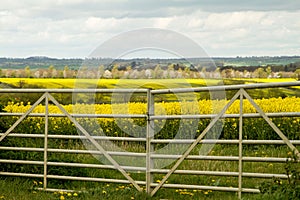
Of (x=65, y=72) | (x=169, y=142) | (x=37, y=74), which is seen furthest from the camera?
(x=37, y=74)

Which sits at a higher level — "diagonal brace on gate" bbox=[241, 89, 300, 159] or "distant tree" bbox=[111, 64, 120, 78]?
"distant tree" bbox=[111, 64, 120, 78]

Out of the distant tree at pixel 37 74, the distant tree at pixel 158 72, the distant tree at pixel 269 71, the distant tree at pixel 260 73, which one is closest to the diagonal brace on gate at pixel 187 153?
the distant tree at pixel 158 72

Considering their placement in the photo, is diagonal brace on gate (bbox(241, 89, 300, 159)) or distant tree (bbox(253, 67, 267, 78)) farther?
distant tree (bbox(253, 67, 267, 78))

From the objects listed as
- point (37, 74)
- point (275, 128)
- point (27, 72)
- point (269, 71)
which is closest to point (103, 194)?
point (275, 128)

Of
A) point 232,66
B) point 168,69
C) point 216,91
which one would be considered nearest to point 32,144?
point 216,91

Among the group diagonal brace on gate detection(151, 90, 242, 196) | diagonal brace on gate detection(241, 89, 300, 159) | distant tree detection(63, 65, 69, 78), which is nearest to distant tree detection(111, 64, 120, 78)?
distant tree detection(63, 65, 69, 78)

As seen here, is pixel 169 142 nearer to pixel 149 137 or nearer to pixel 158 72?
pixel 149 137

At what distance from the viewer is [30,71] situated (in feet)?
91.6

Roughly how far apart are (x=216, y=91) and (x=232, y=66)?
12.7 meters

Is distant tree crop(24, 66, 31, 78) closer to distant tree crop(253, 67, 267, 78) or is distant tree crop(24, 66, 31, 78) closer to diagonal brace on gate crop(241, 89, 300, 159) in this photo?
distant tree crop(253, 67, 267, 78)

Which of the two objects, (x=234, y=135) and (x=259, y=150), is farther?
(x=234, y=135)

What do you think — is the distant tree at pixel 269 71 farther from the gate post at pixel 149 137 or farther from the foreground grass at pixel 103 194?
the gate post at pixel 149 137

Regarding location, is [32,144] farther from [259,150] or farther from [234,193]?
[259,150]

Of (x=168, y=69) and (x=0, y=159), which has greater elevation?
(x=168, y=69)
